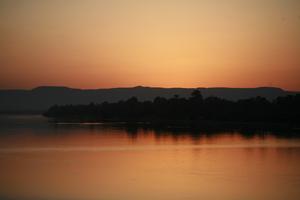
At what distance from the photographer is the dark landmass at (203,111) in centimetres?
5588

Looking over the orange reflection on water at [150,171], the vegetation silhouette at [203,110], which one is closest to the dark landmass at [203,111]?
the vegetation silhouette at [203,110]

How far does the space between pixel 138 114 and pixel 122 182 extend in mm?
60929

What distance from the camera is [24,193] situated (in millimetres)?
13523

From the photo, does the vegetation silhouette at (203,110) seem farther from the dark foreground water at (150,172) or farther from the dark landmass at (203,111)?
the dark foreground water at (150,172)

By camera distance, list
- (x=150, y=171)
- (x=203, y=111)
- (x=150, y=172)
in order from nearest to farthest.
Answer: (x=150, y=172) → (x=150, y=171) → (x=203, y=111)

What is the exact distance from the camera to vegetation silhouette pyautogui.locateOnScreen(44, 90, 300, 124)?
5630 centimetres

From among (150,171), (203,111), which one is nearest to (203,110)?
(203,111)

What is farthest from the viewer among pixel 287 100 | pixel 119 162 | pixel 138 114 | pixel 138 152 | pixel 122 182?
pixel 138 114

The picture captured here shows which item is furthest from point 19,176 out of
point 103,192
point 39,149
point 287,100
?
point 287,100

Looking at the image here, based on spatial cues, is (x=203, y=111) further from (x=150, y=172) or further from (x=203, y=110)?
(x=150, y=172)

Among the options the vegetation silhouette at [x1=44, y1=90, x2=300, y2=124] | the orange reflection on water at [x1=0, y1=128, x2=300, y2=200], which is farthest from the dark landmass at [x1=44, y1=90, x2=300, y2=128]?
the orange reflection on water at [x1=0, y1=128, x2=300, y2=200]

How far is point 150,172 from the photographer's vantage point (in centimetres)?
1750

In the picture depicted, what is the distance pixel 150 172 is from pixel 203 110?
49580 mm

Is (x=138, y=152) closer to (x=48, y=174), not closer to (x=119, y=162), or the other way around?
(x=119, y=162)
